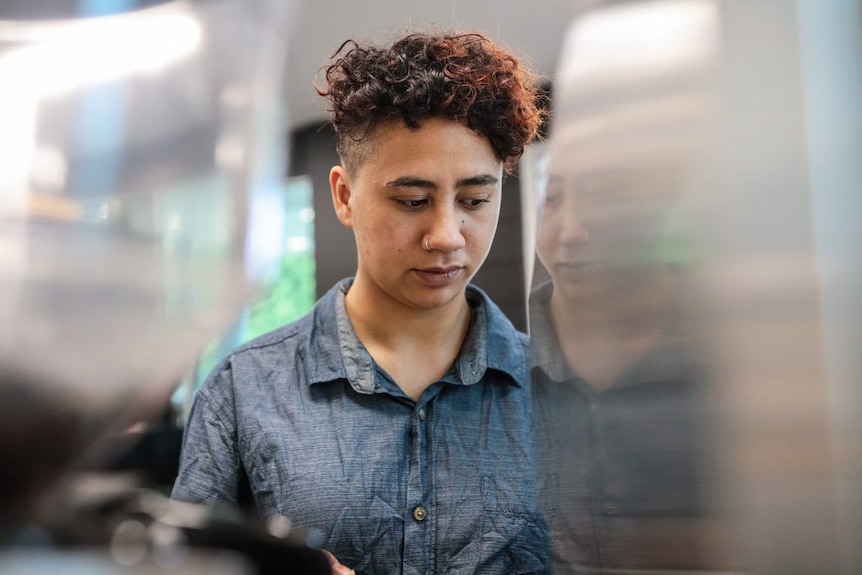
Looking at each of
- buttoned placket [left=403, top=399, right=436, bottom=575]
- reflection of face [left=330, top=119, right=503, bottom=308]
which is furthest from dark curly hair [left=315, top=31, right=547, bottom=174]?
buttoned placket [left=403, top=399, right=436, bottom=575]

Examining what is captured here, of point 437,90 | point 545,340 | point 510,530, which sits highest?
point 437,90

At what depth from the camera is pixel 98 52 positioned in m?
0.23

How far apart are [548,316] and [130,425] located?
17 centimetres

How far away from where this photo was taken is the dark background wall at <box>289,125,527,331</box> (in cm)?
31

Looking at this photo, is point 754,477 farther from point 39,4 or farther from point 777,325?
point 39,4

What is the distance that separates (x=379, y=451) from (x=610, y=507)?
285 mm

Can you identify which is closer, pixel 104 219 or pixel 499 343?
pixel 104 219

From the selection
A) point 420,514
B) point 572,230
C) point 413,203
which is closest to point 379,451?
point 420,514

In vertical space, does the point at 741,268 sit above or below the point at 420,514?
above

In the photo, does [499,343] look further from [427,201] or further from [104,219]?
[104,219]

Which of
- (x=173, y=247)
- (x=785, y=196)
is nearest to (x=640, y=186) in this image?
(x=785, y=196)

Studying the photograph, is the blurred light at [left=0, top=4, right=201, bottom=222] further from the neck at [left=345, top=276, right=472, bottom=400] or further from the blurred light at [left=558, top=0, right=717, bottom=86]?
the neck at [left=345, top=276, right=472, bottom=400]

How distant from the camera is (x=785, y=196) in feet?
0.79

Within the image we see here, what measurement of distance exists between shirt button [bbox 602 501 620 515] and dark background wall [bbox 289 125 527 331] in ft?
0.47
